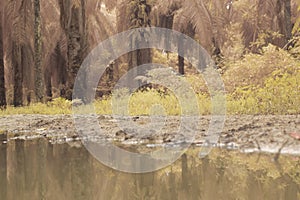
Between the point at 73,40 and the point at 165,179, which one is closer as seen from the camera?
the point at 165,179

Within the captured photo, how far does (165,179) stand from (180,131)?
8.31 ft

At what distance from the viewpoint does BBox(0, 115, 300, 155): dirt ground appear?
170 inches

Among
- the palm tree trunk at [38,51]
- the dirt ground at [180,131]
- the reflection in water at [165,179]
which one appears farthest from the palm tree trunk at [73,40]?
the reflection in water at [165,179]

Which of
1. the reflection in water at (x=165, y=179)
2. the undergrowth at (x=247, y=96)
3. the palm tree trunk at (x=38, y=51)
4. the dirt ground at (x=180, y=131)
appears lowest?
the reflection in water at (x=165, y=179)

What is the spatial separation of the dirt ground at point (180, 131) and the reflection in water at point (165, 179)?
503 mm

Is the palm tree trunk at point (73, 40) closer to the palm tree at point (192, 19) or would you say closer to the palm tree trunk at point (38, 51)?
the palm tree trunk at point (38, 51)

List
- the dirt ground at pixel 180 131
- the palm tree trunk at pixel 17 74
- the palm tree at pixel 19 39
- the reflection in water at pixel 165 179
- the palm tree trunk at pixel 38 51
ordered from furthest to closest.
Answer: the palm tree trunk at pixel 17 74 < the palm tree at pixel 19 39 < the palm tree trunk at pixel 38 51 < the dirt ground at pixel 180 131 < the reflection in water at pixel 165 179

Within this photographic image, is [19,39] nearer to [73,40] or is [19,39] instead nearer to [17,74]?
A: [17,74]

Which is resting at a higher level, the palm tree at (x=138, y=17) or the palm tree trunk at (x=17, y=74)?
the palm tree at (x=138, y=17)

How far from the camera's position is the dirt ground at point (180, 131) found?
4.33 m

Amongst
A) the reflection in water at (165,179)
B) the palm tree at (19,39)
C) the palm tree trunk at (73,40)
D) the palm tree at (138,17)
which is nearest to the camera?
the reflection in water at (165,179)

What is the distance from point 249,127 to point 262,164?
1961 mm

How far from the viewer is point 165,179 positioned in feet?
10.2

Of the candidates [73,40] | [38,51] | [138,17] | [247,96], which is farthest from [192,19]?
[247,96]
